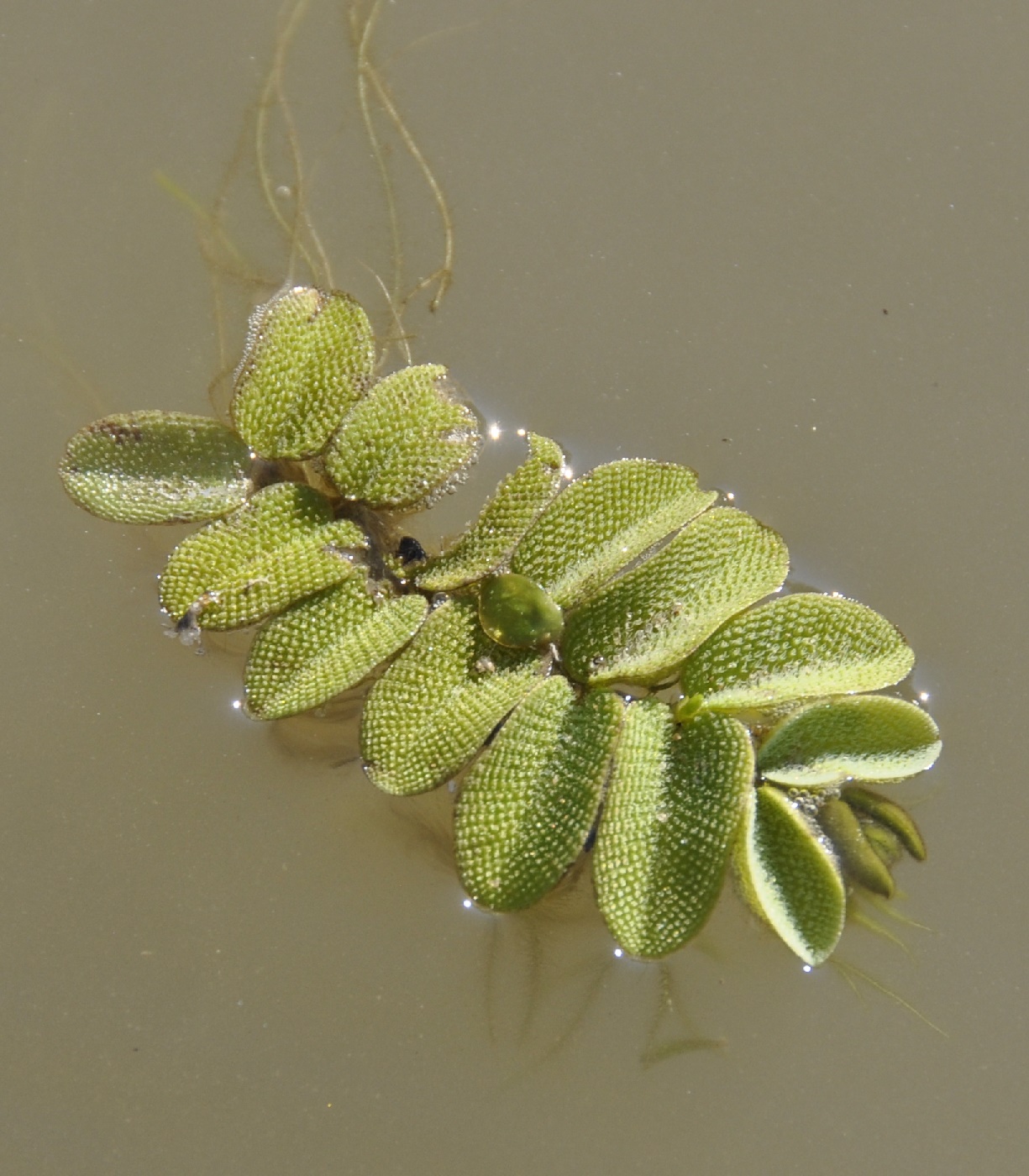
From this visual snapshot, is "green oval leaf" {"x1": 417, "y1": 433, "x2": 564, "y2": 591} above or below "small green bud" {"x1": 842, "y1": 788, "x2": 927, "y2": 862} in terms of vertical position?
above

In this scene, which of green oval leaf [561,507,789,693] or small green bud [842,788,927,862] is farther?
small green bud [842,788,927,862]

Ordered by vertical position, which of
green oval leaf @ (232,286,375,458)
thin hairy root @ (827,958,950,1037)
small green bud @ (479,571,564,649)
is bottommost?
thin hairy root @ (827,958,950,1037)

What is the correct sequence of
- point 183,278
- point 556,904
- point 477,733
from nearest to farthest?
point 477,733 → point 556,904 → point 183,278

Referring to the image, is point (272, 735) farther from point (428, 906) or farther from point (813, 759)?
point (813, 759)

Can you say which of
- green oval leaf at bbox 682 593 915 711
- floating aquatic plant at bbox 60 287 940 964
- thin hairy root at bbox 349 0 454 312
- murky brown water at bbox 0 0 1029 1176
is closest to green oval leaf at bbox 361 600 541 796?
floating aquatic plant at bbox 60 287 940 964

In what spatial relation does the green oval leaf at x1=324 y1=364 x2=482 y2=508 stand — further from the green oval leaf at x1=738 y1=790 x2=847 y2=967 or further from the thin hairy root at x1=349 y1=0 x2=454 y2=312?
the green oval leaf at x1=738 y1=790 x2=847 y2=967

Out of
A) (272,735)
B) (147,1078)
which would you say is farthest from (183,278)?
(147,1078)

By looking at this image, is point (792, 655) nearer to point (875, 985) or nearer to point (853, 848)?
point (853, 848)
